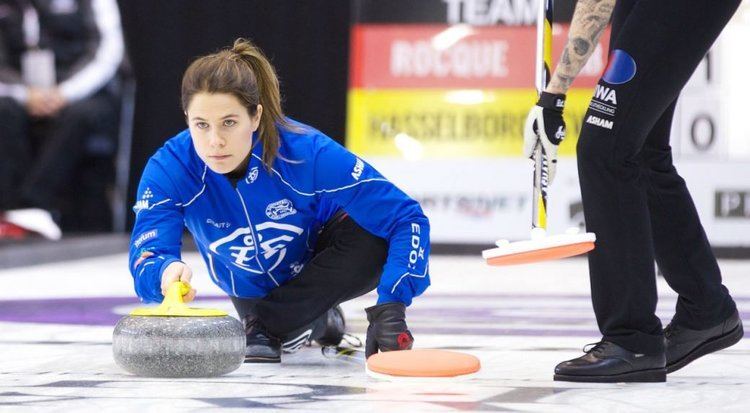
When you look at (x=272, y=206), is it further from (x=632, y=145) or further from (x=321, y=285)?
(x=632, y=145)

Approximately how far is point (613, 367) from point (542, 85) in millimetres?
596

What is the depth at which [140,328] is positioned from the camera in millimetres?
2418

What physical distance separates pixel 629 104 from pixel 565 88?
17cm

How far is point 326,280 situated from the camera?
2.80 m

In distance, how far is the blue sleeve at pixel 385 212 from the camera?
2691 mm

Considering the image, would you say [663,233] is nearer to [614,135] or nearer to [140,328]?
[614,135]

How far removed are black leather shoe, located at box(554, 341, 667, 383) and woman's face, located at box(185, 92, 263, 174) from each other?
788 mm

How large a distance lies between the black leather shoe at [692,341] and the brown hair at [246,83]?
0.90m

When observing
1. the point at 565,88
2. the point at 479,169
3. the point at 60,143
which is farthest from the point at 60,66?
the point at 565,88

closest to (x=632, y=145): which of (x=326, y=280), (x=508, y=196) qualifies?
(x=326, y=280)

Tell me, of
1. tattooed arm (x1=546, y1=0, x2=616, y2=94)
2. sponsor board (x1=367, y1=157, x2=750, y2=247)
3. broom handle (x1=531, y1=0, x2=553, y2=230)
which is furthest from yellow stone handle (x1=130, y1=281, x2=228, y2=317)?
sponsor board (x1=367, y1=157, x2=750, y2=247)

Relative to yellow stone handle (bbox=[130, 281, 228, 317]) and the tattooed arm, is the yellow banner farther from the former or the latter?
yellow stone handle (bbox=[130, 281, 228, 317])

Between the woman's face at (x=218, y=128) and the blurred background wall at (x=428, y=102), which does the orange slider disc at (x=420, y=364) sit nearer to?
the woman's face at (x=218, y=128)

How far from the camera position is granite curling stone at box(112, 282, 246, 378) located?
240 cm
